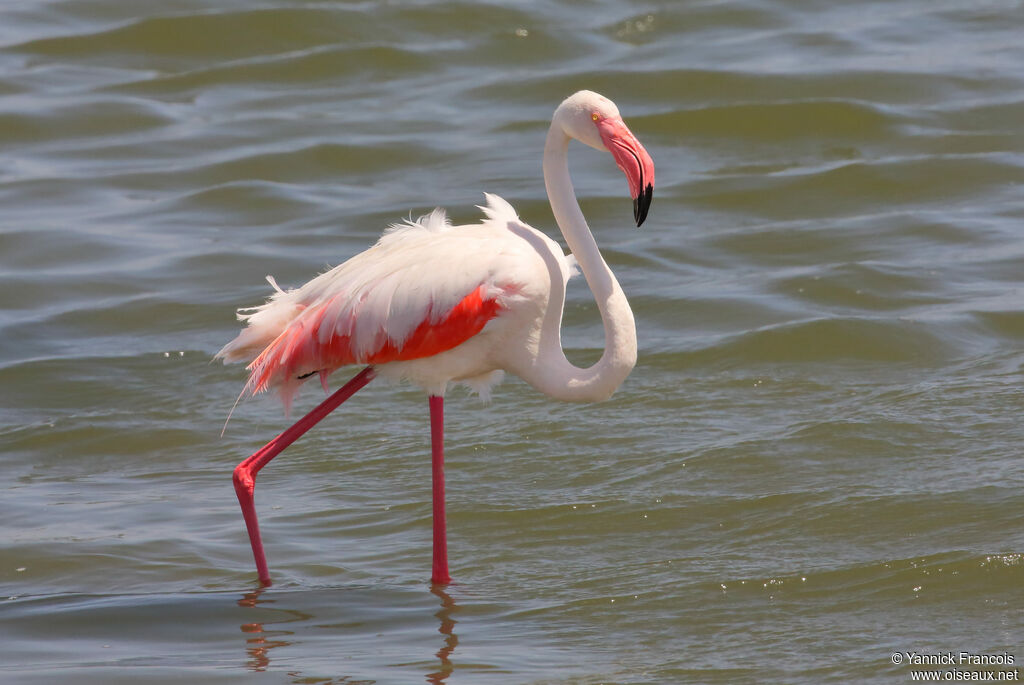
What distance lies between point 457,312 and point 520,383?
2936 mm

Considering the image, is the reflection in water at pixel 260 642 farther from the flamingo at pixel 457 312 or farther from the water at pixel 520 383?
the flamingo at pixel 457 312

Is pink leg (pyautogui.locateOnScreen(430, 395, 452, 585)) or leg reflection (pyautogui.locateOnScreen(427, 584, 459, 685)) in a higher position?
pink leg (pyautogui.locateOnScreen(430, 395, 452, 585))

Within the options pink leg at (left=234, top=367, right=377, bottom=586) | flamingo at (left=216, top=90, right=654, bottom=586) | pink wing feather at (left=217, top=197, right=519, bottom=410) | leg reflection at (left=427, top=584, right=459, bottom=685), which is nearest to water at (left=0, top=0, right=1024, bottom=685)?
leg reflection at (left=427, top=584, right=459, bottom=685)

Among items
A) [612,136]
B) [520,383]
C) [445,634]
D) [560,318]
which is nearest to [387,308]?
[560,318]

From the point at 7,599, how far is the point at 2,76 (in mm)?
9895

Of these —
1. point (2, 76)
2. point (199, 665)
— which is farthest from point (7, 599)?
point (2, 76)

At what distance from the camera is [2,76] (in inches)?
565

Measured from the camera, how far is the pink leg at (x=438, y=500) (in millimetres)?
5625

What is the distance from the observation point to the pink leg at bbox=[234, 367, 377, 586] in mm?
5594

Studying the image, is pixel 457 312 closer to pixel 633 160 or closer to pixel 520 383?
pixel 633 160

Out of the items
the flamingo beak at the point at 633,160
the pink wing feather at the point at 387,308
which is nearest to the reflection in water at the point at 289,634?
the pink wing feather at the point at 387,308

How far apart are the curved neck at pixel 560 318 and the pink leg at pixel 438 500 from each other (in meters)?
0.45

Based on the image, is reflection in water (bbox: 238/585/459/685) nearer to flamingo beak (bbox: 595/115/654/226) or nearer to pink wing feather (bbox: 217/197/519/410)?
pink wing feather (bbox: 217/197/519/410)

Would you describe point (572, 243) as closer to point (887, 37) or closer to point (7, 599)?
point (7, 599)
